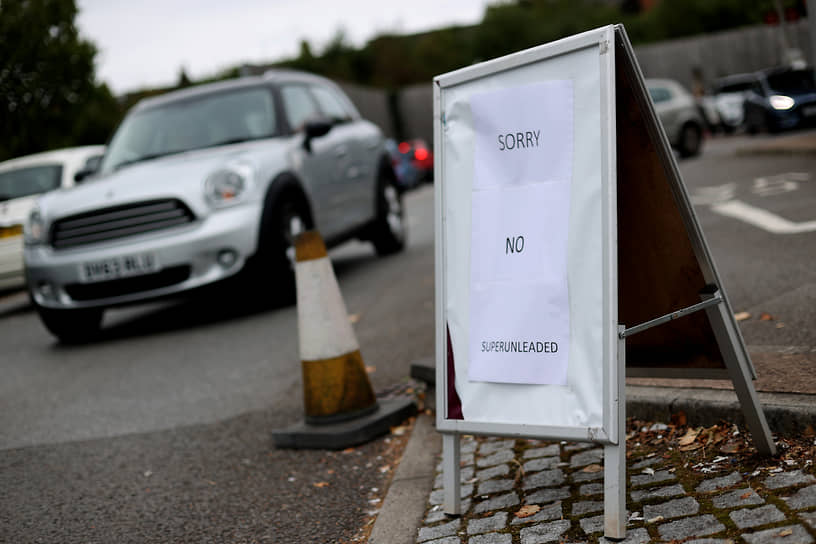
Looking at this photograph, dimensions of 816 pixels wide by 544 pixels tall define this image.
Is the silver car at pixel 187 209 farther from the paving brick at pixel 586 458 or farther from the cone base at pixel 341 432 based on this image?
the paving brick at pixel 586 458

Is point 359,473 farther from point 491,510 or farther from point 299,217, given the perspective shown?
point 299,217

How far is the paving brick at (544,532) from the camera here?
3180 mm

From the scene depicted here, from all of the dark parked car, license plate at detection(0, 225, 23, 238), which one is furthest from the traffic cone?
the dark parked car

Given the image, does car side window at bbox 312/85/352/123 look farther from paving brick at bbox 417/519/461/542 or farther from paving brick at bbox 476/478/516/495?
paving brick at bbox 417/519/461/542

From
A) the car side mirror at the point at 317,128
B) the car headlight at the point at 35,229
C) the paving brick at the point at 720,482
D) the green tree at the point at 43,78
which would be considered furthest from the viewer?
the green tree at the point at 43,78

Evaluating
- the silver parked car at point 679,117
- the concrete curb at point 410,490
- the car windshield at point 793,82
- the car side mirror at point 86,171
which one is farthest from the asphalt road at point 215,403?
the car windshield at point 793,82

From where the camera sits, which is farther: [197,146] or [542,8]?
[542,8]

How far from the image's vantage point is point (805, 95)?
22125 mm

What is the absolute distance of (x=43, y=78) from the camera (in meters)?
15.8

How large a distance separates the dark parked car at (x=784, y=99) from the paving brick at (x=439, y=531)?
20458 millimetres

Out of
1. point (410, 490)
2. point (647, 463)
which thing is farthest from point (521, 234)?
point (410, 490)

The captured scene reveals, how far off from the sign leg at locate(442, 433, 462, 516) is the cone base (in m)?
1.28

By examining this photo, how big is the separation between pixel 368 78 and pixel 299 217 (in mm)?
51459

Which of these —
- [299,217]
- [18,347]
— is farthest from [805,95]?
[18,347]
